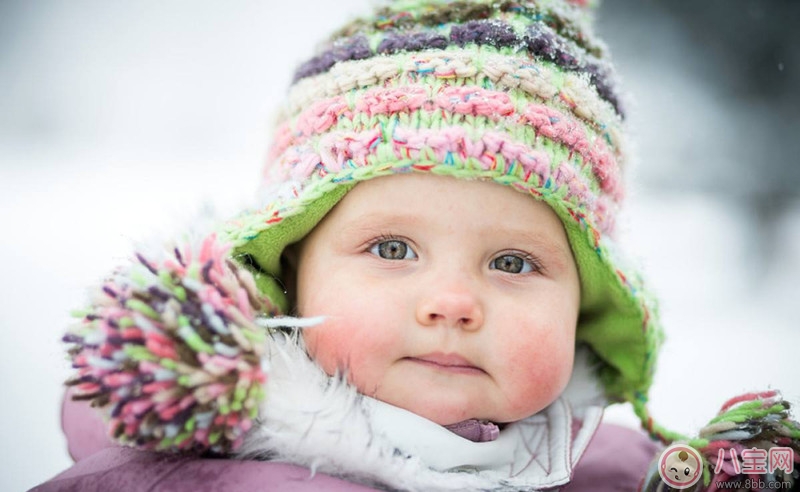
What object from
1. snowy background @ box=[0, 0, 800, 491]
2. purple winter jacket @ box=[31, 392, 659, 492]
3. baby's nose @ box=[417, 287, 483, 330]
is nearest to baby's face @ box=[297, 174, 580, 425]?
baby's nose @ box=[417, 287, 483, 330]

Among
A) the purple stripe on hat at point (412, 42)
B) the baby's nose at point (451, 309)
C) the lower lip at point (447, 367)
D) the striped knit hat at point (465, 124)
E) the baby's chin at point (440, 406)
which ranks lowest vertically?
the baby's chin at point (440, 406)

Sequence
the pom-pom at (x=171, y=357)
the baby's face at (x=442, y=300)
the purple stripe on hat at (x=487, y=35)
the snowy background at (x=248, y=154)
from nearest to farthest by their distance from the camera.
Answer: the pom-pom at (x=171, y=357) → the baby's face at (x=442, y=300) → the purple stripe on hat at (x=487, y=35) → the snowy background at (x=248, y=154)

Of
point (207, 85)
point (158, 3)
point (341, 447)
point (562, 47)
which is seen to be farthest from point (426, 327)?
point (158, 3)

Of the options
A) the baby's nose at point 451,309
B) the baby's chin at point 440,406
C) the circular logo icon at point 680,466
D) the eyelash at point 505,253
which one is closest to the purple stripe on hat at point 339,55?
the eyelash at point 505,253

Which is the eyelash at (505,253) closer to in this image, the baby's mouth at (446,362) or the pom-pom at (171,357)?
the baby's mouth at (446,362)

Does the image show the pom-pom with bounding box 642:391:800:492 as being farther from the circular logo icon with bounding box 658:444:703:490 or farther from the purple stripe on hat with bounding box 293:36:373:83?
the purple stripe on hat with bounding box 293:36:373:83

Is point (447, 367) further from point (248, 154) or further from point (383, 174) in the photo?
point (248, 154)

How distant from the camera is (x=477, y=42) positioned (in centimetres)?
106

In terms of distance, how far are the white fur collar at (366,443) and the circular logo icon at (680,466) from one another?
145mm

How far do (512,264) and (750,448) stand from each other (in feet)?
1.32

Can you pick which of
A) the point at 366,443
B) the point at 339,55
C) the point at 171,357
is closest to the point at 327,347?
the point at 366,443

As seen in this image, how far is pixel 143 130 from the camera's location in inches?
94.0

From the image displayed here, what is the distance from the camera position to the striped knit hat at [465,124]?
3.20 feet

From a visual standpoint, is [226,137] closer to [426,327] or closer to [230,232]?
[230,232]
